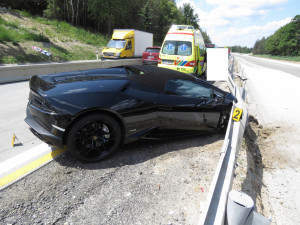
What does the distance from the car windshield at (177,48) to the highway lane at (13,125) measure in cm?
659

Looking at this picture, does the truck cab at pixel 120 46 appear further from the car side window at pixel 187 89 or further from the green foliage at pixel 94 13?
the car side window at pixel 187 89

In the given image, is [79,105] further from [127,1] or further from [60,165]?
[127,1]

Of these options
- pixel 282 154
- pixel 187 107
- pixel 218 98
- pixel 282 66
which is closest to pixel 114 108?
pixel 187 107

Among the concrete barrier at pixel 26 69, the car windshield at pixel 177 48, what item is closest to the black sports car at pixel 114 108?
the car windshield at pixel 177 48

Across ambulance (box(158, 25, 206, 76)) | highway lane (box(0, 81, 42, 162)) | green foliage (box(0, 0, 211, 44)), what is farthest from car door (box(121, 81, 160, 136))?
green foliage (box(0, 0, 211, 44))

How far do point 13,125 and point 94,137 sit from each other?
7.66 ft

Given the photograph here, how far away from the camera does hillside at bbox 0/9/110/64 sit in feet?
42.8

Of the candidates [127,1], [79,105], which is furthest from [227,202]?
[127,1]

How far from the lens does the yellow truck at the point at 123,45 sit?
55.8ft

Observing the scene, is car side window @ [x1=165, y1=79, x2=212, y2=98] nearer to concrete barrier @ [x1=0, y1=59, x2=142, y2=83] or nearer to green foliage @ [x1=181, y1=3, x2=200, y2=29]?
concrete barrier @ [x1=0, y1=59, x2=142, y2=83]

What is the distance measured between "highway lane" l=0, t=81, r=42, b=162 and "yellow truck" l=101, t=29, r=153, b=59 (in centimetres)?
1094

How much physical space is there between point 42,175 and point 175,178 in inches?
70.8

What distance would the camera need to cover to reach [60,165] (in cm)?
293

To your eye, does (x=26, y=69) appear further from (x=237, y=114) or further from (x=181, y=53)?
(x=237, y=114)
